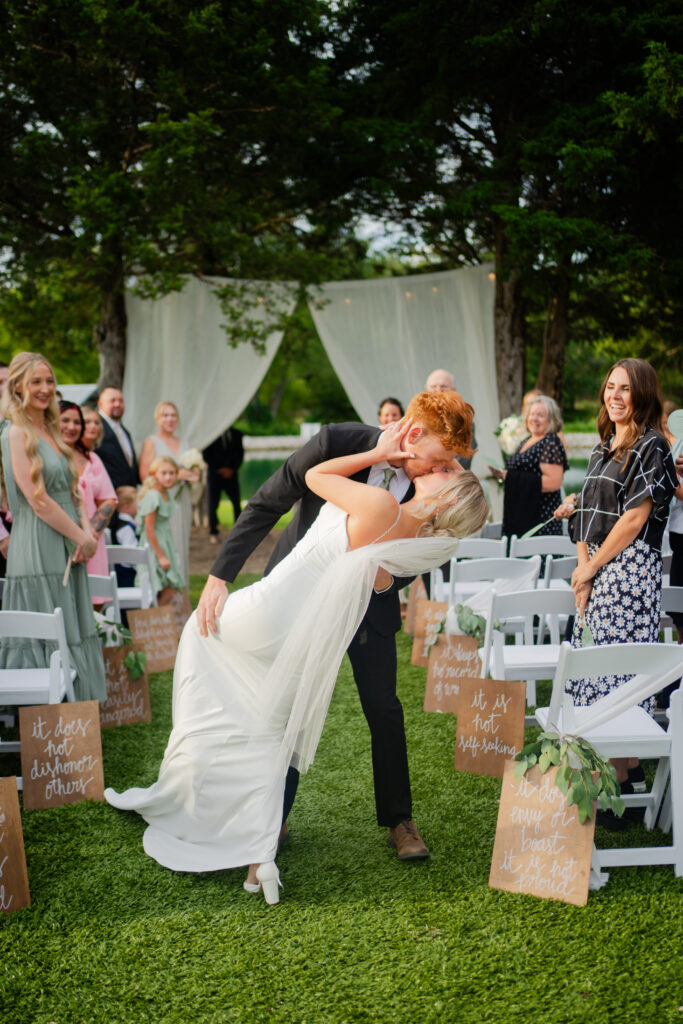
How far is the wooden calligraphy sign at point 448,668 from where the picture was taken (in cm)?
445

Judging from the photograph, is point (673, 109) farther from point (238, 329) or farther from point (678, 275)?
point (238, 329)

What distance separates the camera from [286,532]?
2938mm

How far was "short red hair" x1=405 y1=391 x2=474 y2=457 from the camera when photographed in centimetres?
253

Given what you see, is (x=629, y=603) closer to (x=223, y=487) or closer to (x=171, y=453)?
(x=171, y=453)

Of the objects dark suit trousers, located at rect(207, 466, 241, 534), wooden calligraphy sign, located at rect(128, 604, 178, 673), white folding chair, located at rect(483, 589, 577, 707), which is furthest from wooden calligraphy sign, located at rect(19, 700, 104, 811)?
dark suit trousers, located at rect(207, 466, 241, 534)

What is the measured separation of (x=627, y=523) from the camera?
334 centimetres

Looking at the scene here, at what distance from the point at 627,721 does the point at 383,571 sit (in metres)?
1.18

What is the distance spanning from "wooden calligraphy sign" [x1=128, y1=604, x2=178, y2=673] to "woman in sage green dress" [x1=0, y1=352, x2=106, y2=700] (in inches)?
29.6

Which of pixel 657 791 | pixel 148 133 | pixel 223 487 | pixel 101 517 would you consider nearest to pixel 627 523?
pixel 657 791

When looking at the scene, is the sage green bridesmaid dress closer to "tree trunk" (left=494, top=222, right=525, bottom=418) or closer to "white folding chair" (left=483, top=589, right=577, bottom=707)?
"white folding chair" (left=483, top=589, right=577, bottom=707)

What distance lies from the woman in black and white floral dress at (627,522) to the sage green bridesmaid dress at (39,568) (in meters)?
2.40

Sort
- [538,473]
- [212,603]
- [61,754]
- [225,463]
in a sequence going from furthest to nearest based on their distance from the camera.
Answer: [225,463] → [538,473] → [61,754] → [212,603]

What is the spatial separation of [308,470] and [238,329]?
6178 millimetres

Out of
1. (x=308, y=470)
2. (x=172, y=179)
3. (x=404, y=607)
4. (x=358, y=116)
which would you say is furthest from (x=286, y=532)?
(x=358, y=116)
